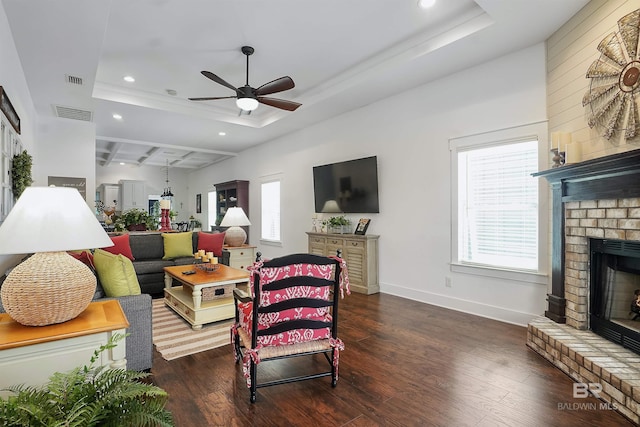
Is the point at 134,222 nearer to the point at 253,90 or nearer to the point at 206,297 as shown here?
the point at 206,297

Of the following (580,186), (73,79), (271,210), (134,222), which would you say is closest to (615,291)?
(580,186)

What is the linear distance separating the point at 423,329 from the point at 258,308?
82.9 inches

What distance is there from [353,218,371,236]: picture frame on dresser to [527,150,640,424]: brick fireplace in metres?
2.61

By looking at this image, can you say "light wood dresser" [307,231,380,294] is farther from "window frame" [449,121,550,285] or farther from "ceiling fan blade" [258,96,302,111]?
"ceiling fan blade" [258,96,302,111]

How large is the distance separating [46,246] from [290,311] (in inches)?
54.5

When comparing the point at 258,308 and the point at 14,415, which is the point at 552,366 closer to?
the point at 258,308

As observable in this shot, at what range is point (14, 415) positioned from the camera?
99 cm

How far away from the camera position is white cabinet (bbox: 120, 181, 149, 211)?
1095 cm

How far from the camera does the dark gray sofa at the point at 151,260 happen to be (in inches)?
187

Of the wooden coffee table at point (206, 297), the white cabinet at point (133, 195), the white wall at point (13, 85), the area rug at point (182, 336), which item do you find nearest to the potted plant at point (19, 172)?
the white wall at point (13, 85)

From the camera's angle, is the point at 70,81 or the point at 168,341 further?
the point at 70,81

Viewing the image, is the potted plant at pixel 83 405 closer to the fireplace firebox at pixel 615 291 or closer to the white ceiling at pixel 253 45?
the white ceiling at pixel 253 45

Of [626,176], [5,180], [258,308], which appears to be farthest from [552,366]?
[5,180]

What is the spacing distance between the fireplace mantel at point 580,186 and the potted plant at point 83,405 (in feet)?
10.0
